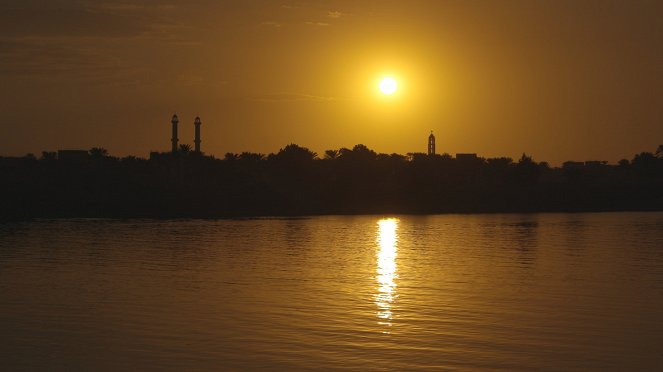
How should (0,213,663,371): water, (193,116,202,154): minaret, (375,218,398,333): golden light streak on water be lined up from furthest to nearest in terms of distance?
(193,116,202,154): minaret, (375,218,398,333): golden light streak on water, (0,213,663,371): water

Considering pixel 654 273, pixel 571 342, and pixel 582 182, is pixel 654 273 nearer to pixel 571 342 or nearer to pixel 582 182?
pixel 571 342

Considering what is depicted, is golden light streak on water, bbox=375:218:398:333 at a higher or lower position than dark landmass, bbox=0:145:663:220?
lower

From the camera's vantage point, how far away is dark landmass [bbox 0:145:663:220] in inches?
4781

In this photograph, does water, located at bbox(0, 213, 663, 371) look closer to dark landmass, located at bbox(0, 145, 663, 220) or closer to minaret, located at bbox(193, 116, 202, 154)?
dark landmass, located at bbox(0, 145, 663, 220)

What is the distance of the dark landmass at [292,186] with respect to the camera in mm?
121438

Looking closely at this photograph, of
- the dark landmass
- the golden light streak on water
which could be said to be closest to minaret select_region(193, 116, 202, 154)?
the dark landmass

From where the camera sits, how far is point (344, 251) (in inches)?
2260

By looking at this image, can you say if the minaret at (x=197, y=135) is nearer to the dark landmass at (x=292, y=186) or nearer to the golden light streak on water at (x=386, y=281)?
the dark landmass at (x=292, y=186)

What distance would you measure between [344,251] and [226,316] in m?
30.3

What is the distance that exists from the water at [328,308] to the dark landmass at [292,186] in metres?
65.8

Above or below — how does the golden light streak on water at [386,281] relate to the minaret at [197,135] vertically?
below

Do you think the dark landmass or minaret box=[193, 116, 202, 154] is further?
minaret box=[193, 116, 202, 154]

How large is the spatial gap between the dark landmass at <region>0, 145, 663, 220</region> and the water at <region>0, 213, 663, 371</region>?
65808 mm

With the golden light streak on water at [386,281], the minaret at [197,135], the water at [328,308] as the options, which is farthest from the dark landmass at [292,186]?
the water at [328,308]
